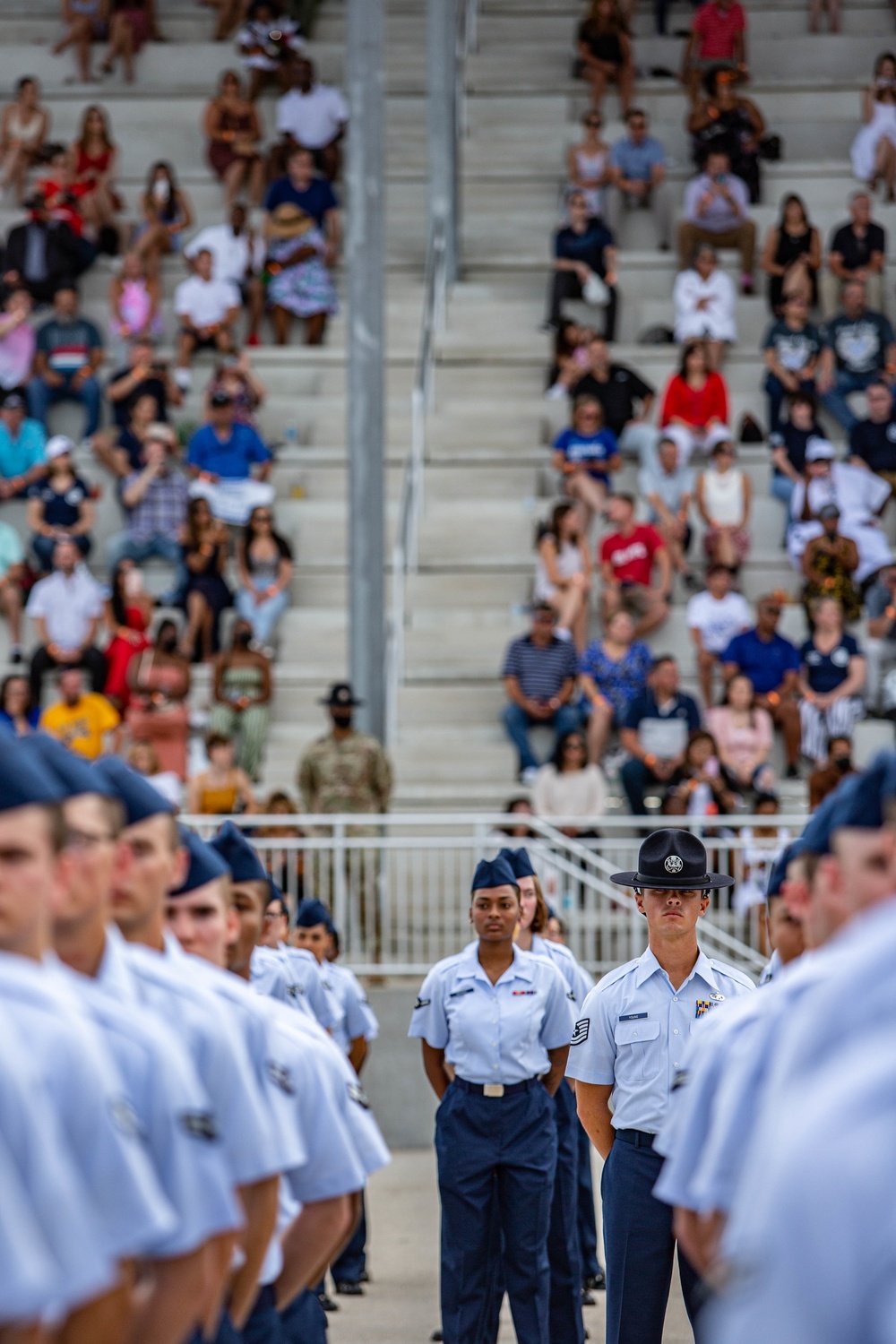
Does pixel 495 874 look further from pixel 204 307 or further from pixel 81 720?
pixel 204 307

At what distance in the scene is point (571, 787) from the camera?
15023mm

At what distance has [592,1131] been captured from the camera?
7031 mm

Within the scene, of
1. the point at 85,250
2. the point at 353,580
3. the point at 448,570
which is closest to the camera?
the point at 353,580

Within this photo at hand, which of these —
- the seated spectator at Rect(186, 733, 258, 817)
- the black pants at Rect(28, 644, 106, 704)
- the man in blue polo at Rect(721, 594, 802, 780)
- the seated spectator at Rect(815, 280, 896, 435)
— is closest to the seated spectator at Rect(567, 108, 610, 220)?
the seated spectator at Rect(815, 280, 896, 435)

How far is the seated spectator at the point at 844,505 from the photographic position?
17516 mm

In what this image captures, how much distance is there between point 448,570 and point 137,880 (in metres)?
15.0

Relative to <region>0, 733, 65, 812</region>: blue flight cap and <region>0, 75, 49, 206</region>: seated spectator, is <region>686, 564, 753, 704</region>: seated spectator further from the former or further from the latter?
<region>0, 733, 65, 812</region>: blue flight cap

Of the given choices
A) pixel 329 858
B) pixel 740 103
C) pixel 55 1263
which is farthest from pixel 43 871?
pixel 740 103

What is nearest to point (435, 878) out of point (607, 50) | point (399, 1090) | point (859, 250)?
point (399, 1090)

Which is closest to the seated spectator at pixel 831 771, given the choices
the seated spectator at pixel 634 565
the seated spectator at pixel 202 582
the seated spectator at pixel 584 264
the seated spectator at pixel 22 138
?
the seated spectator at pixel 634 565

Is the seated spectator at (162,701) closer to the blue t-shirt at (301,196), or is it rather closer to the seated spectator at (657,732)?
the seated spectator at (657,732)

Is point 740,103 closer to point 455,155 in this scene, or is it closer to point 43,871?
point 455,155

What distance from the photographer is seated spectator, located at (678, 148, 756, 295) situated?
20547 millimetres

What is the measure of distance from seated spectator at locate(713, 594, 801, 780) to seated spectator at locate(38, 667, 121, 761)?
4.79 m
